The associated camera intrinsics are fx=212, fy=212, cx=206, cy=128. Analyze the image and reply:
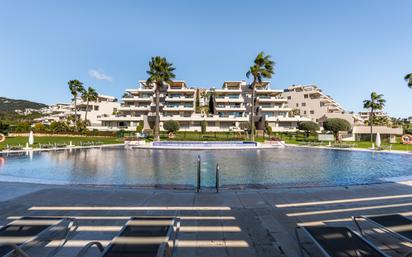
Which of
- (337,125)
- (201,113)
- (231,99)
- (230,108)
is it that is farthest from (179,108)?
(337,125)

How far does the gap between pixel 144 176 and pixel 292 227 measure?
28.5 feet

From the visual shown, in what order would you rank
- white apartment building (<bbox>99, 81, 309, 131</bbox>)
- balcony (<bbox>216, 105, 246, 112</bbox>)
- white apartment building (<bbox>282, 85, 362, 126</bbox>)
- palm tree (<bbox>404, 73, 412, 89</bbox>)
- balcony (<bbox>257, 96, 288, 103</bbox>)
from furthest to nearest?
1. white apartment building (<bbox>282, 85, 362, 126</bbox>)
2. balcony (<bbox>257, 96, 288, 103</bbox>)
3. balcony (<bbox>216, 105, 246, 112</bbox>)
4. white apartment building (<bbox>99, 81, 309, 131</bbox>)
5. palm tree (<bbox>404, 73, 412, 89</bbox>)

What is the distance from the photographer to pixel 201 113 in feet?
198

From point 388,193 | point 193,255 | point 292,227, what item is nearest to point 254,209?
point 292,227

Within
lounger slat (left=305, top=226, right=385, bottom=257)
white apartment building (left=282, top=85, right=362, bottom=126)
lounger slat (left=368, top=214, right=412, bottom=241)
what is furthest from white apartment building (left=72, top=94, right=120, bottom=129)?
lounger slat (left=368, top=214, right=412, bottom=241)

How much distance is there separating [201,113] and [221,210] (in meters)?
55.5

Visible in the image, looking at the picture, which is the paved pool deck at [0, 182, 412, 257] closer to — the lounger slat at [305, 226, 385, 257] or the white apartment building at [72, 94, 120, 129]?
the lounger slat at [305, 226, 385, 257]

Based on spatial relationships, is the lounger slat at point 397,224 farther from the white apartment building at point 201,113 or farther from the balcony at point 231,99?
the balcony at point 231,99

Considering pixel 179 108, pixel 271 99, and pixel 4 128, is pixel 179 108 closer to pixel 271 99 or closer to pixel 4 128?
pixel 271 99

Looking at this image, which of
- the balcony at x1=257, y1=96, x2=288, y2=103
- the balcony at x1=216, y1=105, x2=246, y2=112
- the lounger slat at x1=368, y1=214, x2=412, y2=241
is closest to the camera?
the lounger slat at x1=368, y1=214, x2=412, y2=241

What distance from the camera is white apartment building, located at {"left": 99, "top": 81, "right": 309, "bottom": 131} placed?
191ft

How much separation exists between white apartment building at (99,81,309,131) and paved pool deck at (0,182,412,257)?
50035mm

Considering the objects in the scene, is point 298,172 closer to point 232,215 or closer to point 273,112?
point 232,215

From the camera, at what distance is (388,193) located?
7004mm
